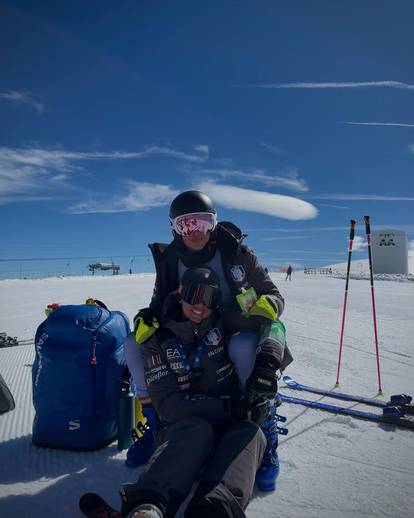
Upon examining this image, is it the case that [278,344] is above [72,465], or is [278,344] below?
above

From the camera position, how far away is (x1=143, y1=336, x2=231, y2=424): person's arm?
6.78 ft

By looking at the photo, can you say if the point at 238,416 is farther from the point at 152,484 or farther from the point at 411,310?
the point at 411,310

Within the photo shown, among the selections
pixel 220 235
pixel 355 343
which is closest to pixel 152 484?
pixel 220 235

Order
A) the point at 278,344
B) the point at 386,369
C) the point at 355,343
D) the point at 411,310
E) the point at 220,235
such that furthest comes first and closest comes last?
the point at 411,310 < the point at 355,343 < the point at 386,369 < the point at 220,235 < the point at 278,344

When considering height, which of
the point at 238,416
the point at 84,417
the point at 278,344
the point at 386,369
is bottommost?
the point at 386,369

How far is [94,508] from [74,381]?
36.0 inches

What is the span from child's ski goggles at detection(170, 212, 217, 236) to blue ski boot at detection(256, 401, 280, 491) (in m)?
1.44

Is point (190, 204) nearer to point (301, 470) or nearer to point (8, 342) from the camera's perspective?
point (301, 470)

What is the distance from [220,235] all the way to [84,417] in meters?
1.75

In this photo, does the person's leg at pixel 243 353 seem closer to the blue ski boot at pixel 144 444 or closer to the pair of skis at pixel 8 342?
the blue ski boot at pixel 144 444

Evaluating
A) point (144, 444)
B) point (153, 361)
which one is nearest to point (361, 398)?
point (144, 444)

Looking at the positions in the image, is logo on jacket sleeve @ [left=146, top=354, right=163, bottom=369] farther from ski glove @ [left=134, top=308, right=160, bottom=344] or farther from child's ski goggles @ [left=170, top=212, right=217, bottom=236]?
child's ski goggles @ [left=170, top=212, right=217, bottom=236]

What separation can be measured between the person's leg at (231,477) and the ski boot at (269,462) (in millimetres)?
342

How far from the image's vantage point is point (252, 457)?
5.64 ft
